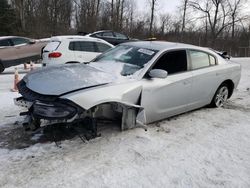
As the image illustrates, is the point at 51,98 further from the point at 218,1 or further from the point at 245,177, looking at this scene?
the point at 218,1

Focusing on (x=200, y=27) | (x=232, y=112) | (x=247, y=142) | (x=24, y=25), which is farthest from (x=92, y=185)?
(x=200, y=27)

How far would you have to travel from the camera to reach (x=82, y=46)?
11.4 meters

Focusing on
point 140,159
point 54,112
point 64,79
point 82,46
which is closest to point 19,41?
point 82,46

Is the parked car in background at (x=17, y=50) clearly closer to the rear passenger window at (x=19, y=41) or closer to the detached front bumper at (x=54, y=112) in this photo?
the rear passenger window at (x=19, y=41)

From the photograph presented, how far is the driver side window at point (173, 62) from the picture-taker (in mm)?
5659

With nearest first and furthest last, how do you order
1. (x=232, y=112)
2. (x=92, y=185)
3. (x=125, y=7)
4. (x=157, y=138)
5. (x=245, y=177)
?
(x=92, y=185) → (x=245, y=177) → (x=157, y=138) → (x=232, y=112) → (x=125, y=7)

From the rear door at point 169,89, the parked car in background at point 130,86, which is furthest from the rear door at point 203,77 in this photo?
the rear door at point 169,89

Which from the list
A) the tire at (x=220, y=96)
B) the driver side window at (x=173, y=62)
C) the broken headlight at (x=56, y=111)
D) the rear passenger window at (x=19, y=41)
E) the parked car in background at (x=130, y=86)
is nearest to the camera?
the broken headlight at (x=56, y=111)

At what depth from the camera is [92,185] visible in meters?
3.55

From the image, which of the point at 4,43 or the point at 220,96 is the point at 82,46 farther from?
the point at 220,96

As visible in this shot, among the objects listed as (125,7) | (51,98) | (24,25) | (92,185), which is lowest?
(92,185)

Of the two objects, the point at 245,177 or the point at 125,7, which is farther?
the point at 125,7

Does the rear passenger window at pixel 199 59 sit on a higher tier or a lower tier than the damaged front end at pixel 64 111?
higher

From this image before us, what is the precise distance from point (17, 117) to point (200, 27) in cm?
4807
